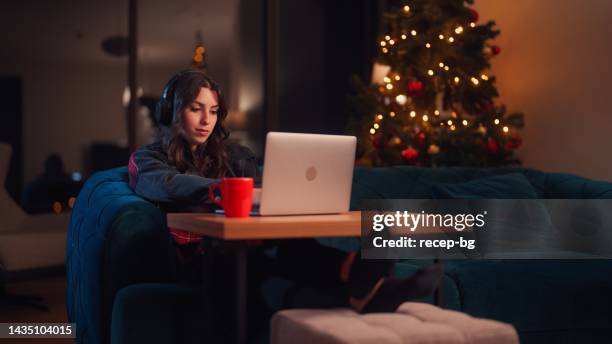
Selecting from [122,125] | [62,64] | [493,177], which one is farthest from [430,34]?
[62,64]

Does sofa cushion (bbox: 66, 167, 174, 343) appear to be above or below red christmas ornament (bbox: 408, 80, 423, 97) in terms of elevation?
below

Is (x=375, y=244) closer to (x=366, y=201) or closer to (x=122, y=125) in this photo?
(x=366, y=201)

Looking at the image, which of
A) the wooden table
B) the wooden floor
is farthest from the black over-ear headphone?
the wooden floor

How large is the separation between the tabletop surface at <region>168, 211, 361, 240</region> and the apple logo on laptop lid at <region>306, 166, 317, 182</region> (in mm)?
101

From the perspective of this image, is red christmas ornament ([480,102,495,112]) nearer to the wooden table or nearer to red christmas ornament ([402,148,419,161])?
red christmas ornament ([402,148,419,161])

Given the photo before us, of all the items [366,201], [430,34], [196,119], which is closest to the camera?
[196,119]

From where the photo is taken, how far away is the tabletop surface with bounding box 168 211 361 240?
160 centimetres

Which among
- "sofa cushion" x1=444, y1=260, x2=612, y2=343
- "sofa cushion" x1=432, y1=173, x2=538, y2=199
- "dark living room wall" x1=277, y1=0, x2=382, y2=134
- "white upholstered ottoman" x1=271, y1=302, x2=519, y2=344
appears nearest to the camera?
"white upholstered ottoman" x1=271, y1=302, x2=519, y2=344

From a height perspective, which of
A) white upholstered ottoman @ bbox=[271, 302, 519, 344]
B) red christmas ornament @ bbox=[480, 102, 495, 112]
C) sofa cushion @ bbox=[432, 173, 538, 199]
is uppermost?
red christmas ornament @ bbox=[480, 102, 495, 112]

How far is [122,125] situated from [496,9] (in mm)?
2856

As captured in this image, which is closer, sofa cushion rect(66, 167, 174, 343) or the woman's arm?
the woman's arm

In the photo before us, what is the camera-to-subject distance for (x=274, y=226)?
5.35ft

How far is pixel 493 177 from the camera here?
343 centimetres

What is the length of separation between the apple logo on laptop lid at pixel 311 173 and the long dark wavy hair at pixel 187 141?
664 mm
